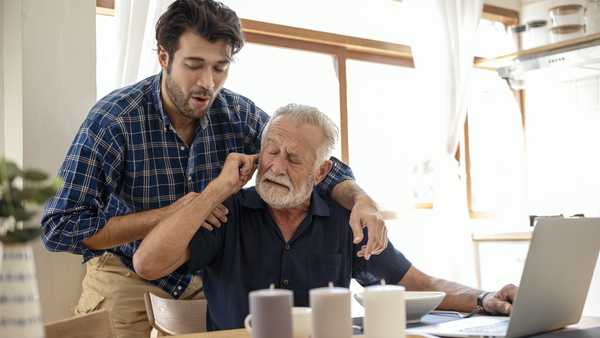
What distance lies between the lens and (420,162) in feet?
15.2

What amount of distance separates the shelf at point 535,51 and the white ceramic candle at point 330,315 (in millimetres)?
3432

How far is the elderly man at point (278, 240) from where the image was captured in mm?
2072

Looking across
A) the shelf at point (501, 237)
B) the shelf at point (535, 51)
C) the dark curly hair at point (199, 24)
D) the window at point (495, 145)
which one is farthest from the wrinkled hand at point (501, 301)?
the window at point (495, 145)

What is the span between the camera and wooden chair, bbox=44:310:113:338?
165 cm

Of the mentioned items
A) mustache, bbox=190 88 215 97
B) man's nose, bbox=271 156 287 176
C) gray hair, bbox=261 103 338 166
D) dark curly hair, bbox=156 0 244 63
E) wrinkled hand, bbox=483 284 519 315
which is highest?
Result: dark curly hair, bbox=156 0 244 63

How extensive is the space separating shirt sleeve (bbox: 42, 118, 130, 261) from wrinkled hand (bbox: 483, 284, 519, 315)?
1.07 metres

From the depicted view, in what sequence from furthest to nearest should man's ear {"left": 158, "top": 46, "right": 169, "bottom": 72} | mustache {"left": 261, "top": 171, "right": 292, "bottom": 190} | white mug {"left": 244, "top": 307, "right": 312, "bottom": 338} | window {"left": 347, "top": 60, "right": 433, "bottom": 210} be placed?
1. window {"left": 347, "top": 60, "right": 433, "bottom": 210}
2. man's ear {"left": 158, "top": 46, "right": 169, "bottom": 72}
3. mustache {"left": 261, "top": 171, "right": 292, "bottom": 190}
4. white mug {"left": 244, "top": 307, "right": 312, "bottom": 338}

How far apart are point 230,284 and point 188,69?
657 mm

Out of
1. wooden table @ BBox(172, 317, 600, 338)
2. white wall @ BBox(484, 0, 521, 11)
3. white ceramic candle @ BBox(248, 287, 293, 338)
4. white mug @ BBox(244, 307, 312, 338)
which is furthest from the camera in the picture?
white wall @ BBox(484, 0, 521, 11)

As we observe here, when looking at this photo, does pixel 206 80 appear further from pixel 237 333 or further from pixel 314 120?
pixel 237 333

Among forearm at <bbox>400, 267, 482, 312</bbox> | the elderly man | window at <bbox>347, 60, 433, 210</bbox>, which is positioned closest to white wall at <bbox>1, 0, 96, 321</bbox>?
the elderly man

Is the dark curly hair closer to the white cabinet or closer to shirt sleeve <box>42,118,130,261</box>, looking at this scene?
shirt sleeve <box>42,118,130,261</box>

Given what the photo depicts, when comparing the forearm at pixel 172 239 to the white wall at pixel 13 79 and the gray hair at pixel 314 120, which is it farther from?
the white wall at pixel 13 79

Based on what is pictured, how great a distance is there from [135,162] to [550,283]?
1290mm
